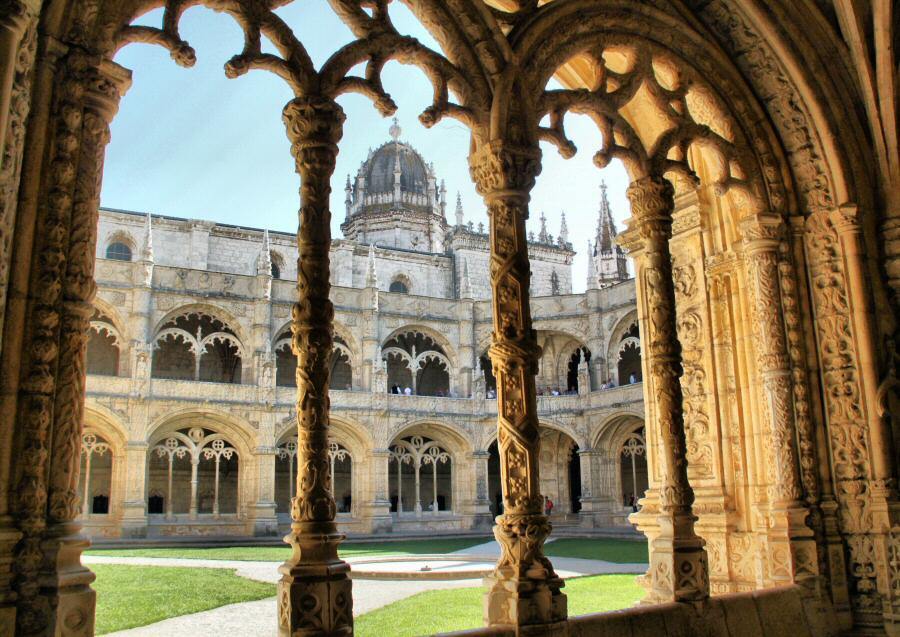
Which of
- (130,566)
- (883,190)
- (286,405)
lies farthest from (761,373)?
(286,405)

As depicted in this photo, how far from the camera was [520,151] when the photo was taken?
4520mm

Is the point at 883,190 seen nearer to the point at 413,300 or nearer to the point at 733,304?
the point at 733,304

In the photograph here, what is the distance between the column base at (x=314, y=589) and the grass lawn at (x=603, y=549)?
32.6 ft

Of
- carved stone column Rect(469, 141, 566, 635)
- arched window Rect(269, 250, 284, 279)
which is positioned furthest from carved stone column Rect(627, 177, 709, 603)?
arched window Rect(269, 250, 284, 279)

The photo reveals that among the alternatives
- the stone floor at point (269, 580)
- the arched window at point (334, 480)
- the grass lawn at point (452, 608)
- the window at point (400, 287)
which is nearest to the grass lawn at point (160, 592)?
the stone floor at point (269, 580)

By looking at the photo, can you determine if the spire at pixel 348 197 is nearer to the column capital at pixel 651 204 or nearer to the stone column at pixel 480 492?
the stone column at pixel 480 492

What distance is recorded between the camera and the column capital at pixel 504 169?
4.44 metres

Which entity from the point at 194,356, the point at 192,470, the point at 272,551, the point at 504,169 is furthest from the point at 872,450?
the point at 194,356

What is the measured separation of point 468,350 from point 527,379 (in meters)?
23.6

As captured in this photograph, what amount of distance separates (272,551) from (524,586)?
14436mm

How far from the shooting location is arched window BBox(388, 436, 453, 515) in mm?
26734

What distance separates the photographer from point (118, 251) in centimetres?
2881

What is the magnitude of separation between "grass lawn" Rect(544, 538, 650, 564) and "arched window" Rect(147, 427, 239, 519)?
34.6 ft

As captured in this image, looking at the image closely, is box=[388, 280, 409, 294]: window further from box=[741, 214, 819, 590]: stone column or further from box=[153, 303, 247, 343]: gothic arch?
box=[741, 214, 819, 590]: stone column
